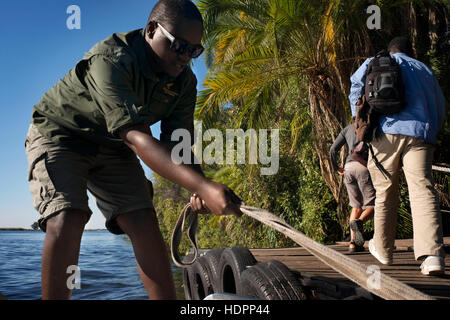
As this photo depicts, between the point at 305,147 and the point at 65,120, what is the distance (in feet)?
29.9

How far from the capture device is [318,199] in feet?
33.4

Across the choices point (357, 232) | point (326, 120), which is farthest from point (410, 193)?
point (326, 120)

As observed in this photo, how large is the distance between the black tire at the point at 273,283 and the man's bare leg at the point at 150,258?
0.50 m

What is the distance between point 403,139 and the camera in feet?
9.98

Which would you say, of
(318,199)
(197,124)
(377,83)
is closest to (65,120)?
(377,83)

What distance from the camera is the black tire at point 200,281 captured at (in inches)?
154

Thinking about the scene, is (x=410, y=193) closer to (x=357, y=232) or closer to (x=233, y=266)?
(x=233, y=266)

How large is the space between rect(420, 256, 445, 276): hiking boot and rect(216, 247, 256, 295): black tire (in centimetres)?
119

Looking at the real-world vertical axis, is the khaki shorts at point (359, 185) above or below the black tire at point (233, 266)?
above

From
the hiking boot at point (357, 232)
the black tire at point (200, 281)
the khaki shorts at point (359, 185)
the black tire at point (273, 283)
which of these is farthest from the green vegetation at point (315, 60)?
the black tire at point (273, 283)

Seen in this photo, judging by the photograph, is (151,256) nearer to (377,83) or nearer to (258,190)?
(377,83)

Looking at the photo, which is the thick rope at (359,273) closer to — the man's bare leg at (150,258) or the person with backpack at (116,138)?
the person with backpack at (116,138)

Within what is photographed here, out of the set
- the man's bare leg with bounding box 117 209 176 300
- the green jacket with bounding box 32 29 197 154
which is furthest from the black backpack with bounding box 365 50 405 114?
the man's bare leg with bounding box 117 209 176 300
